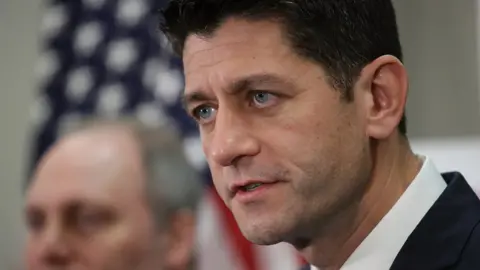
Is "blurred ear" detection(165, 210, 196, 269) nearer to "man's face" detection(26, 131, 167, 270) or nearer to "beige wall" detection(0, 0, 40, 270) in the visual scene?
"man's face" detection(26, 131, 167, 270)

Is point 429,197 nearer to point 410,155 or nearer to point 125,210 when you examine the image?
point 410,155

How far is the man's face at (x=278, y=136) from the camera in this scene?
36.1 inches

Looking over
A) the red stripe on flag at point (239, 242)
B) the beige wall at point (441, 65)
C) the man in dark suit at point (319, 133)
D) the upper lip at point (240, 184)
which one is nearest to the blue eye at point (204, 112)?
the man in dark suit at point (319, 133)

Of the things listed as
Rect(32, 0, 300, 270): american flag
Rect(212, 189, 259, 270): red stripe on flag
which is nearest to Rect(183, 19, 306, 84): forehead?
Rect(212, 189, 259, 270): red stripe on flag

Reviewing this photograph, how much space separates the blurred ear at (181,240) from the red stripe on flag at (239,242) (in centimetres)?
79

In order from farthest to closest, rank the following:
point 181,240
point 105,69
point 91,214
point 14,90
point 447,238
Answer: point 14,90 < point 105,69 < point 181,240 < point 91,214 < point 447,238

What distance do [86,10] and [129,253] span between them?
1.62m

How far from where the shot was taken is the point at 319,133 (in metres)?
0.93

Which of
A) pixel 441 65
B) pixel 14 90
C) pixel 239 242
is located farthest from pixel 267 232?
pixel 14 90

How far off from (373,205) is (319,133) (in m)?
0.14

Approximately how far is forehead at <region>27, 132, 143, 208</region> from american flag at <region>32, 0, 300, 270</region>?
3.20 feet

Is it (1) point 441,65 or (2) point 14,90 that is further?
(2) point 14,90

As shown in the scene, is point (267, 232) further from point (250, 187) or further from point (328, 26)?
point (328, 26)

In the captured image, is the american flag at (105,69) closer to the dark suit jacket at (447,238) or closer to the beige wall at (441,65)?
the beige wall at (441,65)
